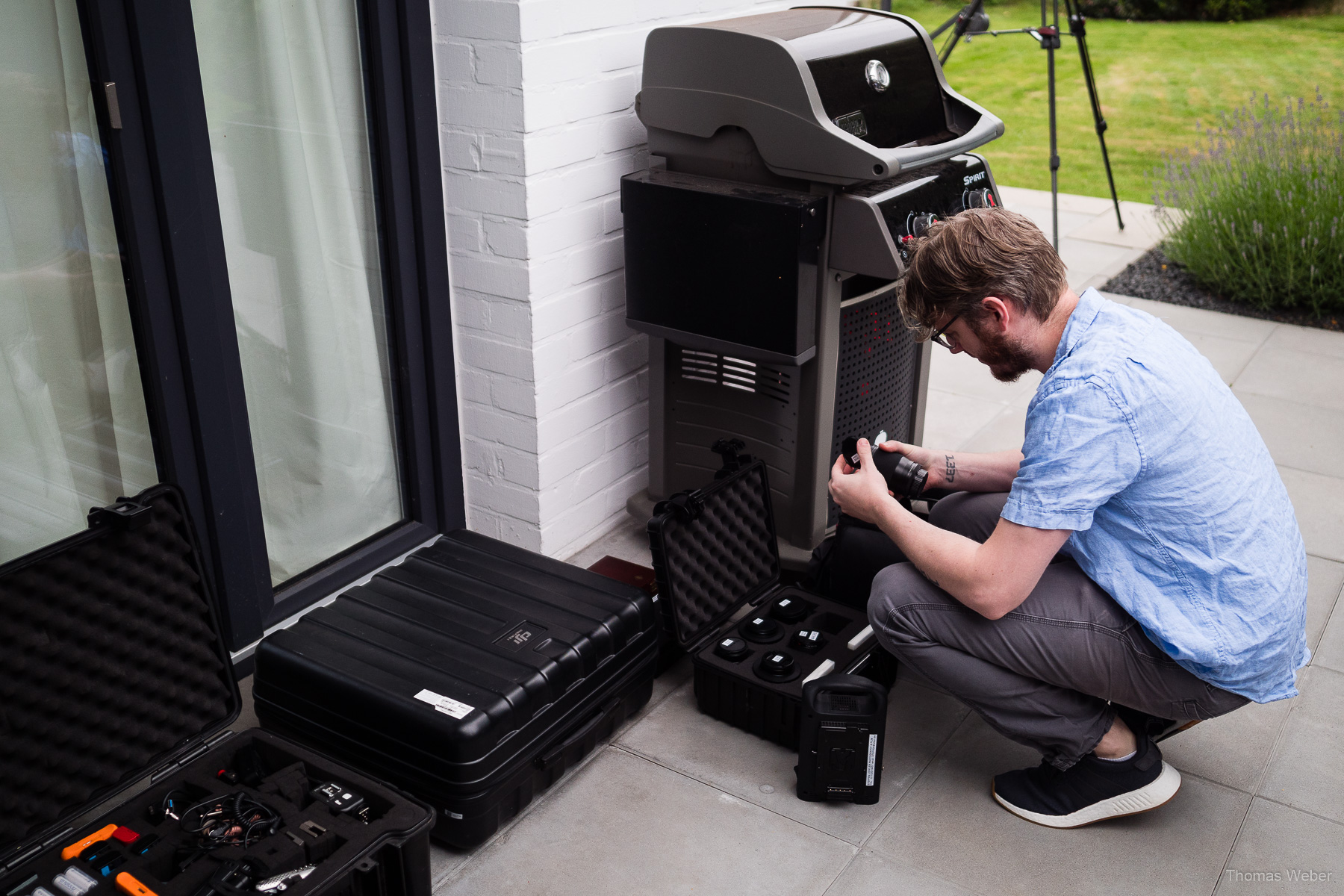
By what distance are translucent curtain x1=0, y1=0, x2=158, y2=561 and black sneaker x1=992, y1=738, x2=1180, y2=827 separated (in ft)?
6.14

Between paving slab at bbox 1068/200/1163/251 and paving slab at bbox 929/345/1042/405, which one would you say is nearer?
paving slab at bbox 929/345/1042/405

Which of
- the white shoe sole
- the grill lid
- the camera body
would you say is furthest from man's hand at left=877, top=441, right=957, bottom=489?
the white shoe sole

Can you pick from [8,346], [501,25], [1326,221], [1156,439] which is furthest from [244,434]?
[1326,221]

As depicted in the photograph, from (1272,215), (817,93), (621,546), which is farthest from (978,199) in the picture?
(1272,215)

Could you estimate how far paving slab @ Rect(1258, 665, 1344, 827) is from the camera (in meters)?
2.16

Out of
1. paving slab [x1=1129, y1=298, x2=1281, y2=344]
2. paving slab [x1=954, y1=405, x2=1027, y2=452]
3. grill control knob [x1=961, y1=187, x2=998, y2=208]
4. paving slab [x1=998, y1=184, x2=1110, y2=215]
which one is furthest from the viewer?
paving slab [x1=998, y1=184, x2=1110, y2=215]

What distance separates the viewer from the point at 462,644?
210 cm

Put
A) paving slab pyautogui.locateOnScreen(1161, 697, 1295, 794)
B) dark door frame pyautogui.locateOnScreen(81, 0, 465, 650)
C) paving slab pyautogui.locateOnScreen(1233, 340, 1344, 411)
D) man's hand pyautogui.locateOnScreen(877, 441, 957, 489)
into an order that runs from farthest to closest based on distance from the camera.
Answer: paving slab pyautogui.locateOnScreen(1233, 340, 1344, 411) < man's hand pyautogui.locateOnScreen(877, 441, 957, 489) < paving slab pyautogui.locateOnScreen(1161, 697, 1295, 794) < dark door frame pyautogui.locateOnScreen(81, 0, 465, 650)

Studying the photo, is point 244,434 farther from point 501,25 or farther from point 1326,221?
point 1326,221

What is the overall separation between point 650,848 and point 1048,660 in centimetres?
79

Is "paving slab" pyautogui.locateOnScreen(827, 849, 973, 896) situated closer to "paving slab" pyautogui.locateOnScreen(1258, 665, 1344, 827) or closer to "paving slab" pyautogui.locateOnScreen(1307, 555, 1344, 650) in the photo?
"paving slab" pyautogui.locateOnScreen(1258, 665, 1344, 827)

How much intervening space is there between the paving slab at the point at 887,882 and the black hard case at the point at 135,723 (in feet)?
2.40

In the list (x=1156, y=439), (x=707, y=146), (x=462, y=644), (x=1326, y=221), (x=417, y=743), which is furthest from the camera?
(x=1326, y=221)

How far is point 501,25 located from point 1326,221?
12.0 ft
